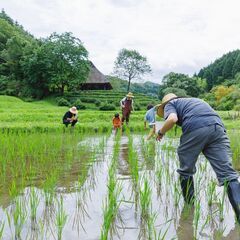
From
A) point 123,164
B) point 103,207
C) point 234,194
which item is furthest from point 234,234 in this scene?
point 123,164

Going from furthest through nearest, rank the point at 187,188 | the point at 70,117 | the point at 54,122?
the point at 54,122 < the point at 70,117 < the point at 187,188

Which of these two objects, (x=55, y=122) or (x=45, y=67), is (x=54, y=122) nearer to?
(x=55, y=122)

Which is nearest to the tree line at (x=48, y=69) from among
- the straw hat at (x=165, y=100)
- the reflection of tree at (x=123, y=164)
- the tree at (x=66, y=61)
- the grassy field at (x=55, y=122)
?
the tree at (x=66, y=61)

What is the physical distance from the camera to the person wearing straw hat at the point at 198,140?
289 cm

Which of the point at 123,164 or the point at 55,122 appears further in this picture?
the point at 55,122

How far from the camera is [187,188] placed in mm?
3131

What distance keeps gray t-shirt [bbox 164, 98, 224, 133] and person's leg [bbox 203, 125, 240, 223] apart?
11cm

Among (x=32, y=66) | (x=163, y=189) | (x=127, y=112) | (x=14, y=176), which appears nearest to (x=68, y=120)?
(x=127, y=112)

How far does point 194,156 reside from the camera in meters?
3.07

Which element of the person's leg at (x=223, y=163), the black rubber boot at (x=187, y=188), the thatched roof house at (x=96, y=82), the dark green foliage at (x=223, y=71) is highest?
the dark green foliage at (x=223, y=71)

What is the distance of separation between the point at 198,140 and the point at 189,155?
18 centimetres

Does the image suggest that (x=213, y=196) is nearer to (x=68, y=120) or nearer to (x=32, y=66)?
(x=68, y=120)

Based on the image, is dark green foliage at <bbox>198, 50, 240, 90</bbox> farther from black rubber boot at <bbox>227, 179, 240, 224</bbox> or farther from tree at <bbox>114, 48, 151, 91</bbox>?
black rubber boot at <bbox>227, 179, 240, 224</bbox>

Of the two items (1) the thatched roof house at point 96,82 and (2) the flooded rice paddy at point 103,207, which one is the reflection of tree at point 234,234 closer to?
(2) the flooded rice paddy at point 103,207
